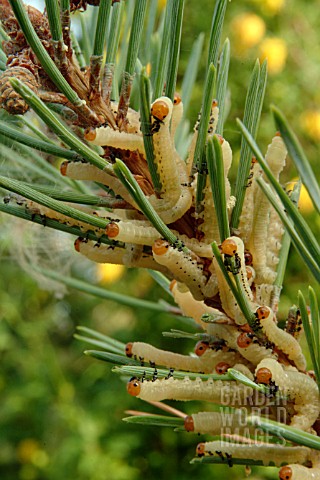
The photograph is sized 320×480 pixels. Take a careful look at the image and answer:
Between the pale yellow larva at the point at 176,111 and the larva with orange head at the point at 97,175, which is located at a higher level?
the pale yellow larva at the point at 176,111

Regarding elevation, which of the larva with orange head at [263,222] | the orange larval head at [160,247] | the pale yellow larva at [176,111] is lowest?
the orange larval head at [160,247]

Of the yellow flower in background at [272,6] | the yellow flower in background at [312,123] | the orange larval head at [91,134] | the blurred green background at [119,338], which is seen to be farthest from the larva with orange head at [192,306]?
the yellow flower in background at [272,6]

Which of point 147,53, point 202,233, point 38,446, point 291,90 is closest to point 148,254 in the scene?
point 202,233

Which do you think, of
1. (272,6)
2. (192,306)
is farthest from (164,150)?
(272,6)

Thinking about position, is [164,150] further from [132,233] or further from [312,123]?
[312,123]

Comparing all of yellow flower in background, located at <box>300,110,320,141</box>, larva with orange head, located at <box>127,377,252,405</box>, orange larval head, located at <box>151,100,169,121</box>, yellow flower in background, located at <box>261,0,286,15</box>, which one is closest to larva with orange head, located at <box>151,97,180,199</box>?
orange larval head, located at <box>151,100,169,121</box>

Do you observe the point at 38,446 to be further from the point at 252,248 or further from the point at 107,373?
the point at 252,248

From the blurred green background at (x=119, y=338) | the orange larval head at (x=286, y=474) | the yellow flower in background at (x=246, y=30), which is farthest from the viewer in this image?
the blurred green background at (x=119, y=338)

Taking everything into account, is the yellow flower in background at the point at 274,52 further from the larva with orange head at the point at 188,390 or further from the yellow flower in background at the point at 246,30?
the larva with orange head at the point at 188,390
